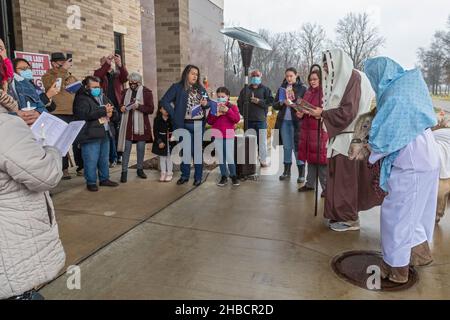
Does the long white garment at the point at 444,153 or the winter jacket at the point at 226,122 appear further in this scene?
the winter jacket at the point at 226,122

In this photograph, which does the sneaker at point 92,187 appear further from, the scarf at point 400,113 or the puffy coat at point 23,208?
the scarf at point 400,113

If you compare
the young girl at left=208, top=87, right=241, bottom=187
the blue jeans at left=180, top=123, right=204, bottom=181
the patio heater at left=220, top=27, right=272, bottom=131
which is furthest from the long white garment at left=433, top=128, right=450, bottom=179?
the blue jeans at left=180, top=123, right=204, bottom=181

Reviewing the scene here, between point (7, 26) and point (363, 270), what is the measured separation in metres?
7.11

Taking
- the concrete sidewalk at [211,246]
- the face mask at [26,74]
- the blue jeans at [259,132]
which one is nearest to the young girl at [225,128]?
the concrete sidewalk at [211,246]

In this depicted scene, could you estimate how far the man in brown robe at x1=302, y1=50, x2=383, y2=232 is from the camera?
4062mm

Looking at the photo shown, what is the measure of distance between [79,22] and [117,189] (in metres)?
4.22

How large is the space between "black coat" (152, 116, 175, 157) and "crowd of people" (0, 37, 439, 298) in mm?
19

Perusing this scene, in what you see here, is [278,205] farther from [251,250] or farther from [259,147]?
[259,147]

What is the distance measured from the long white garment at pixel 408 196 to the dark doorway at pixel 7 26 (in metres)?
6.83

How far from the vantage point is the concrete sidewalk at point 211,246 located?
9.88 ft

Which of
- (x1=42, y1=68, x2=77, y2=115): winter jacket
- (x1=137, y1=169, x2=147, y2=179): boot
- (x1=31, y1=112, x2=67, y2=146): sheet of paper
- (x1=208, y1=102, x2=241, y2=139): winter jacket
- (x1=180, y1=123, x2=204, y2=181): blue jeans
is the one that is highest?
(x1=42, y1=68, x2=77, y2=115): winter jacket

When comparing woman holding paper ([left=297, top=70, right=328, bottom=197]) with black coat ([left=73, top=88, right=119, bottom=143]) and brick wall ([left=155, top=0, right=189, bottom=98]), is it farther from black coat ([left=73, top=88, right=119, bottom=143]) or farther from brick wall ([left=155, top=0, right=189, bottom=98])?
brick wall ([left=155, top=0, right=189, bottom=98])
